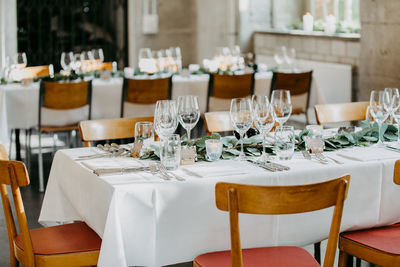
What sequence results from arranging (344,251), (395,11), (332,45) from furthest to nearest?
(332,45)
(395,11)
(344,251)

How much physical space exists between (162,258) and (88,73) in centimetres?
405

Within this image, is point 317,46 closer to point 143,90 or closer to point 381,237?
point 143,90

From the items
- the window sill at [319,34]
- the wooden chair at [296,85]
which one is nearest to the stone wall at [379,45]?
the window sill at [319,34]

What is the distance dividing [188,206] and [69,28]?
843cm

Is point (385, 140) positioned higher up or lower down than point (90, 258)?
higher up

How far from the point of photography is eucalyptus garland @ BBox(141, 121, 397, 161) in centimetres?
303

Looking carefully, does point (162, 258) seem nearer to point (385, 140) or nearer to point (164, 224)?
point (164, 224)

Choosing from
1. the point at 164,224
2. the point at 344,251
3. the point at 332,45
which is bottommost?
the point at 344,251

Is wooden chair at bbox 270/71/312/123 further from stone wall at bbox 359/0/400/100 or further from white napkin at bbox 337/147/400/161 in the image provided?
white napkin at bbox 337/147/400/161

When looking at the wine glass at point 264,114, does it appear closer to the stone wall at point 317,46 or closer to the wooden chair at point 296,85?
the wooden chair at point 296,85

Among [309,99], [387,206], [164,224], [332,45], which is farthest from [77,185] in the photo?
[332,45]

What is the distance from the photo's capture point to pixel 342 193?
227cm

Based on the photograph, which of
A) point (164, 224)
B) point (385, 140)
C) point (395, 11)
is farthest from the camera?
point (395, 11)

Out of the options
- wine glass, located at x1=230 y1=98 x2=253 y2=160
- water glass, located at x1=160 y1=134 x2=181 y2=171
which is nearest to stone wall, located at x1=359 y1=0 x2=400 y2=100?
wine glass, located at x1=230 y1=98 x2=253 y2=160
